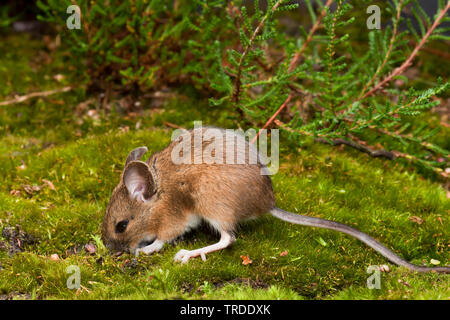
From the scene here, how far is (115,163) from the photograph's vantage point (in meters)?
6.87

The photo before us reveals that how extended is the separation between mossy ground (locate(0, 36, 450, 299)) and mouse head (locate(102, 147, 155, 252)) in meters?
0.19

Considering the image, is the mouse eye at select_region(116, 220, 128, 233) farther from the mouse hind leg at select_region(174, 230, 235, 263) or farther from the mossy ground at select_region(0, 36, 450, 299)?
the mouse hind leg at select_region(174, 230, 235, 263)

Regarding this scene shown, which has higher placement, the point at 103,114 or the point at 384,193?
the point at 103,114

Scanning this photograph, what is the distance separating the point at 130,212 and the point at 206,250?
939 millimetres

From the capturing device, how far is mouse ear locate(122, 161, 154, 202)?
5.20 metres

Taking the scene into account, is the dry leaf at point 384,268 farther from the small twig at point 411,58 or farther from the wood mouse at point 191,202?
the small twig at point 411,58

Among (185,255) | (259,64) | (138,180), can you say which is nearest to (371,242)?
(185,255)

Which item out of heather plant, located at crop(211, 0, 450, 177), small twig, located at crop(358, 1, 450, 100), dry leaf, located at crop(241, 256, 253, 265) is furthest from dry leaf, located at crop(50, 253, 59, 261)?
small twig, located at crop(358, 1, 450, 100)

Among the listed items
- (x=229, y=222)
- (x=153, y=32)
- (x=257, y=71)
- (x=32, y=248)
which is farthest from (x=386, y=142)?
(x=32, y=248)

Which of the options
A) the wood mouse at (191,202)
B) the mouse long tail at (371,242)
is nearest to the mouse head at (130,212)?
the wood mouse at (191,202)

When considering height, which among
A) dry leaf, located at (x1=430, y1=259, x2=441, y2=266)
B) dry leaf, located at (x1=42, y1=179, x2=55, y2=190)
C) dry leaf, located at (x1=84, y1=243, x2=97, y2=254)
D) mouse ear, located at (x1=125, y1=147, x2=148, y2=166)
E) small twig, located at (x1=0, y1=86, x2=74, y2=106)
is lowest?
dry leaf, located at (x1=430, y1=259, x2=441, y2=266)

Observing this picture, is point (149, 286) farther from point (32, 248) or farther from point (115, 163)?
point (115, 163)
